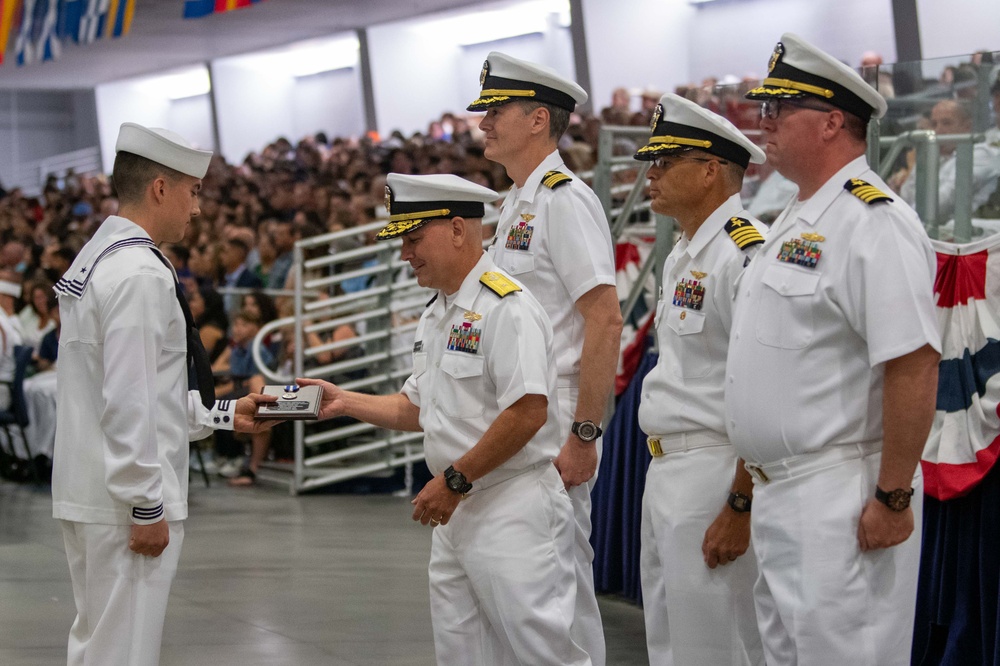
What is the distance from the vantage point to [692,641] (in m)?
2.96

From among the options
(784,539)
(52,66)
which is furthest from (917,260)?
(52,66)

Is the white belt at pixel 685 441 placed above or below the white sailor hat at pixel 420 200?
below

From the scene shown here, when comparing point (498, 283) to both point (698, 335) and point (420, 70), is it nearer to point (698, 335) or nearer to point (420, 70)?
point (698, 335)

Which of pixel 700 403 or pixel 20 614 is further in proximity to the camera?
pixel 20 614

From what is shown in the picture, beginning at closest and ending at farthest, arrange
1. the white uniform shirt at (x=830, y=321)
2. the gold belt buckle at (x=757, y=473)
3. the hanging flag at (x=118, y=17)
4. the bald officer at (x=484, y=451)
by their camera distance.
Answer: the white uniform shirt at (x=830, y=321) → the gold belt buckle at (x=757, y=473) → the bald officer at (x=484, y=451) → the hanging flag at (x=118, y=17)

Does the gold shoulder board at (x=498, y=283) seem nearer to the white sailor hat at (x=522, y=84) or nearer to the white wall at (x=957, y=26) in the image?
the white sailor hat at (x=522, y=84)

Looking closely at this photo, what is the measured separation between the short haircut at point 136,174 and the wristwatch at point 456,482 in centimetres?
90

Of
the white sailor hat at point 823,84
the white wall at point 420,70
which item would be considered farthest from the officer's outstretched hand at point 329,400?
the white wall at point 420,70

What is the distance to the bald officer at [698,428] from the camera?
9.63 ft

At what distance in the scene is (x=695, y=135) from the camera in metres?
3.08

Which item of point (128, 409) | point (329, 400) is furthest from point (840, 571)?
point (128, 409)

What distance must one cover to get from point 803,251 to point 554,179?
102cm

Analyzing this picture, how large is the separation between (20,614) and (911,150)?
3.87m

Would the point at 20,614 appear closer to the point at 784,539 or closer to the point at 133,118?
the point at 784,539
